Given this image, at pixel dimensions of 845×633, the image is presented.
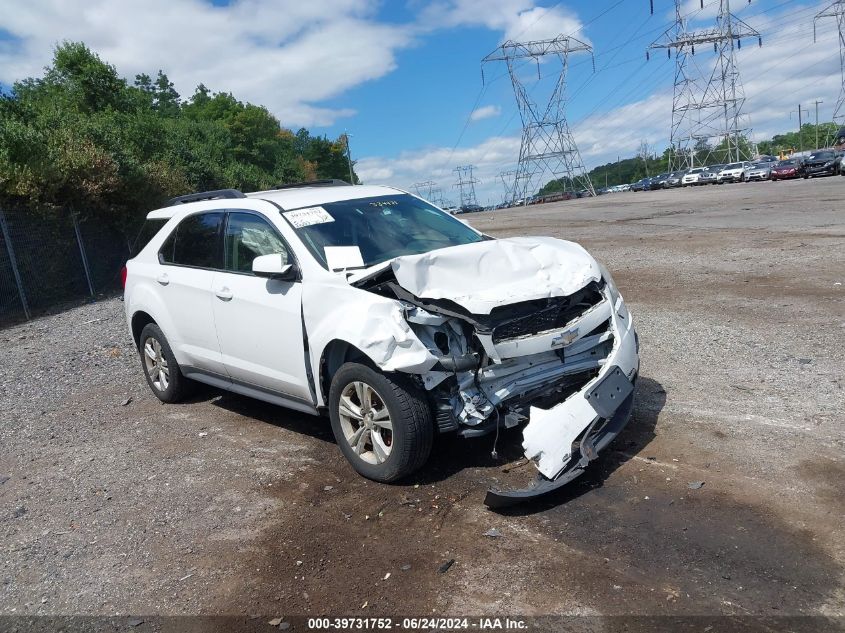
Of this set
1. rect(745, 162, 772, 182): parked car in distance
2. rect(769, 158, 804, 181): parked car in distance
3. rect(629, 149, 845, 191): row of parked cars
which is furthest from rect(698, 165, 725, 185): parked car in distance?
rect(769, 158, 804, 181): parked car in distance

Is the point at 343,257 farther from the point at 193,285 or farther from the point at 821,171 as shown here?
the point at 821,171

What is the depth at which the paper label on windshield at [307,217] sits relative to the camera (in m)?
5.33

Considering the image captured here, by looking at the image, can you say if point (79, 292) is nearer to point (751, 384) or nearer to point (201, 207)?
point (201, 207)

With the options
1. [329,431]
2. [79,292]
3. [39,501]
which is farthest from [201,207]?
[79,292]

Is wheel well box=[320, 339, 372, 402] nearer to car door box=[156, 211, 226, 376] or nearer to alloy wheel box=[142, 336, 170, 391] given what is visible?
car door box=[156, 211, 226, 376]

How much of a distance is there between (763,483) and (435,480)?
77.0 inches

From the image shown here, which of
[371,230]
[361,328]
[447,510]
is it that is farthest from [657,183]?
[447,510]

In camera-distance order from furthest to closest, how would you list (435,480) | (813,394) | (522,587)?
(813,394), (435,480), (522,587)

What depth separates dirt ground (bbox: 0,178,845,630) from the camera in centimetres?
338

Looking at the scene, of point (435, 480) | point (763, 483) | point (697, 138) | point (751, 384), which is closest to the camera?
point (763, 483)

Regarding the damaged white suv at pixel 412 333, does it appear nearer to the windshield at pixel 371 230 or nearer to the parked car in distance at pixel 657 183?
the windshield at pixel 371 230

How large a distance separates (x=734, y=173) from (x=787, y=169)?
8.52 meters

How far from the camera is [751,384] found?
231 inches

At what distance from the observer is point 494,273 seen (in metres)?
4.59
